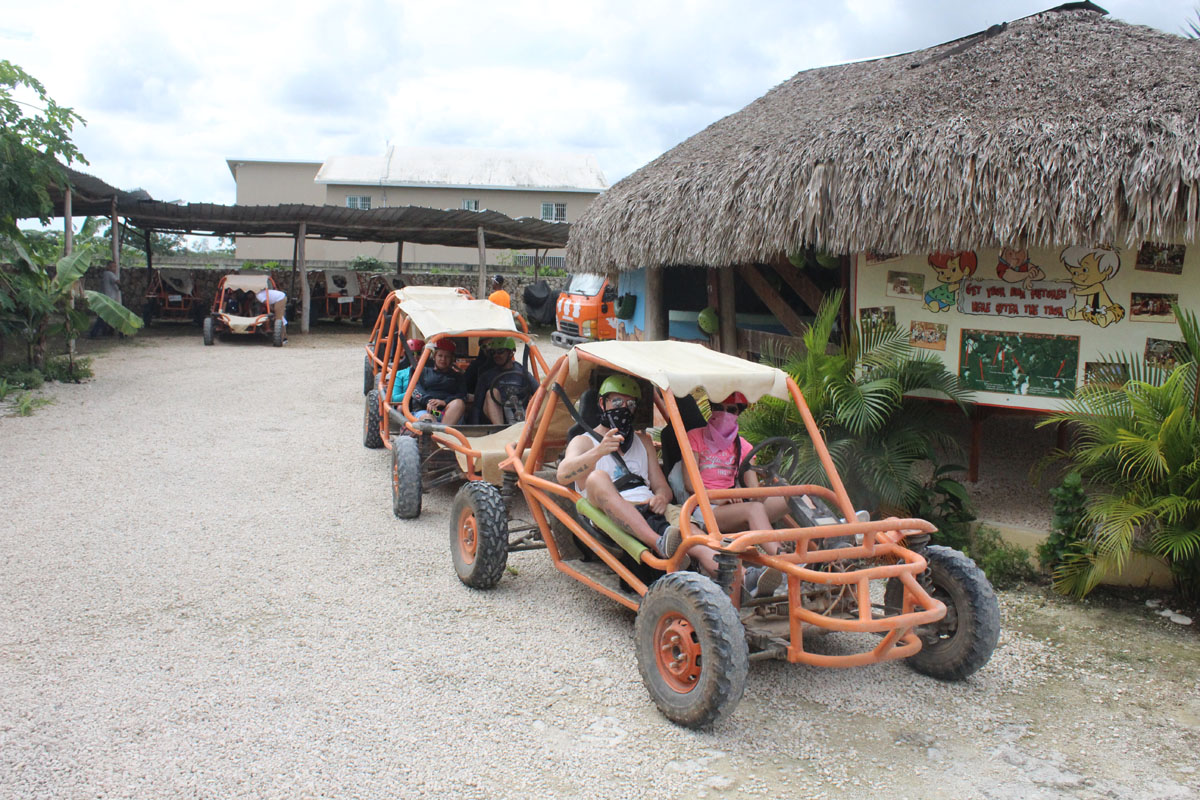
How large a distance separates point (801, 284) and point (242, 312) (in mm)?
14763

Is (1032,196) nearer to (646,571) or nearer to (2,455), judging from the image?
(646,571)

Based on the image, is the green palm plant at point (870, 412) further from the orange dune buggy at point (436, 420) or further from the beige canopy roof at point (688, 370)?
the orange dune buggy at point (436, 420)

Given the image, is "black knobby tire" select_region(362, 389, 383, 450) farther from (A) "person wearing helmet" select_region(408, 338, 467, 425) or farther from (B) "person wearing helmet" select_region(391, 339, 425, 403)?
(A) "person wearing helmet" select_region(408, 338, 467, 425)

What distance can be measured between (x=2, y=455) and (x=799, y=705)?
8076 millimetres

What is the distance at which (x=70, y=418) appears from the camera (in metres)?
10.9

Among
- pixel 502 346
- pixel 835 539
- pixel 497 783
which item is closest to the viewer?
pixel 497 783

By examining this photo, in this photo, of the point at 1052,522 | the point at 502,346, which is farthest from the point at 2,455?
the point at 1052,522

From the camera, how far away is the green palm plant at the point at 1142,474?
17.3ft

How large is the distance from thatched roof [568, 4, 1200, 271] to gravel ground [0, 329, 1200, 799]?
8.21ft

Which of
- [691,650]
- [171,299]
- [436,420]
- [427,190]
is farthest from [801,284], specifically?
[427,190]

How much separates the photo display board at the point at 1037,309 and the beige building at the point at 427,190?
92.4 ft

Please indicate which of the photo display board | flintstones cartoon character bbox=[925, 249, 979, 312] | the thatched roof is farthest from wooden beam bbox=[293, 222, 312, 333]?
flintstones cartoon character bbox=[925, 249, 979, 312]

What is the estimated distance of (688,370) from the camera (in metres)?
4.79

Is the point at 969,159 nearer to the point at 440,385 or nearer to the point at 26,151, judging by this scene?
the point at 440,385
